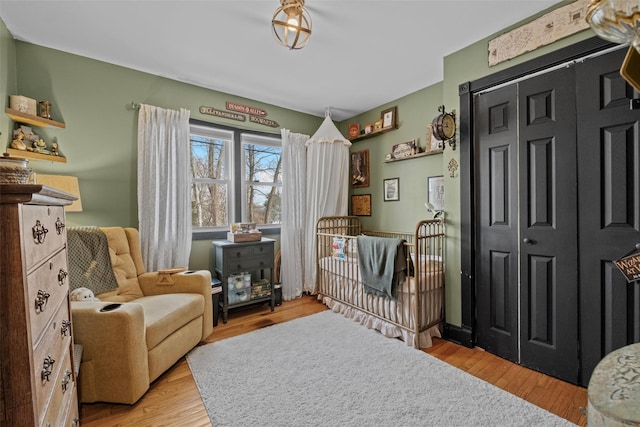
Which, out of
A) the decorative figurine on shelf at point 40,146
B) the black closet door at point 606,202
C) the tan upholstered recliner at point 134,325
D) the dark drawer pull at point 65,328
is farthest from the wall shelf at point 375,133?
the dark drawer pull at point 65,328

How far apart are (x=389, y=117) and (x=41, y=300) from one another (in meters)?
3.46

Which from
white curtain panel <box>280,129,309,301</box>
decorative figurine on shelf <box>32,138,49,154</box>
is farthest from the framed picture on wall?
decorative figurine on shelf <box>32,138,49,154</box>

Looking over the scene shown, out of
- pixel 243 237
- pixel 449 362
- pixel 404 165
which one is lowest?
pixel 449 362

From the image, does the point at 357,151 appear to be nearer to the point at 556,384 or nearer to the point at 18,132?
the point at 556,384

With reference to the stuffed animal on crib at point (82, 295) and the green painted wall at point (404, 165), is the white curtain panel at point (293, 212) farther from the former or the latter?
the stuffed animal on crib at point (82, 295)

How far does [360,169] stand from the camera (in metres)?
3.98

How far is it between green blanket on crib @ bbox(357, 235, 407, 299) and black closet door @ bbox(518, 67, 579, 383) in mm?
881

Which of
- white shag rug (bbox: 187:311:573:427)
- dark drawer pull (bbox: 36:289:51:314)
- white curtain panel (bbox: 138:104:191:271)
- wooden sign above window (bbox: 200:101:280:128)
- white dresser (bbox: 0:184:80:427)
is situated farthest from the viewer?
wooden sign above window (bbox: 200:101:280:128)

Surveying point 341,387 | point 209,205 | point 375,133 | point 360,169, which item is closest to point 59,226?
point 341,387

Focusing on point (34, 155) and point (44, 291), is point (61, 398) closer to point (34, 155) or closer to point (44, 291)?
point (44, 291)

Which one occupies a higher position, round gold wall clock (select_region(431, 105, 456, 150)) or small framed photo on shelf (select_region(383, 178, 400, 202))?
round gold wall clock (select_region(431, 105, 456, 150))

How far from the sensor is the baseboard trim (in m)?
2.29

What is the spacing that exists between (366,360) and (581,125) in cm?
215

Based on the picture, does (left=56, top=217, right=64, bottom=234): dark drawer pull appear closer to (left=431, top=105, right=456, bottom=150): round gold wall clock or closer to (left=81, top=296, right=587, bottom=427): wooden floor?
(left=81, top=296, right=587, bottom=427): wooden floor
